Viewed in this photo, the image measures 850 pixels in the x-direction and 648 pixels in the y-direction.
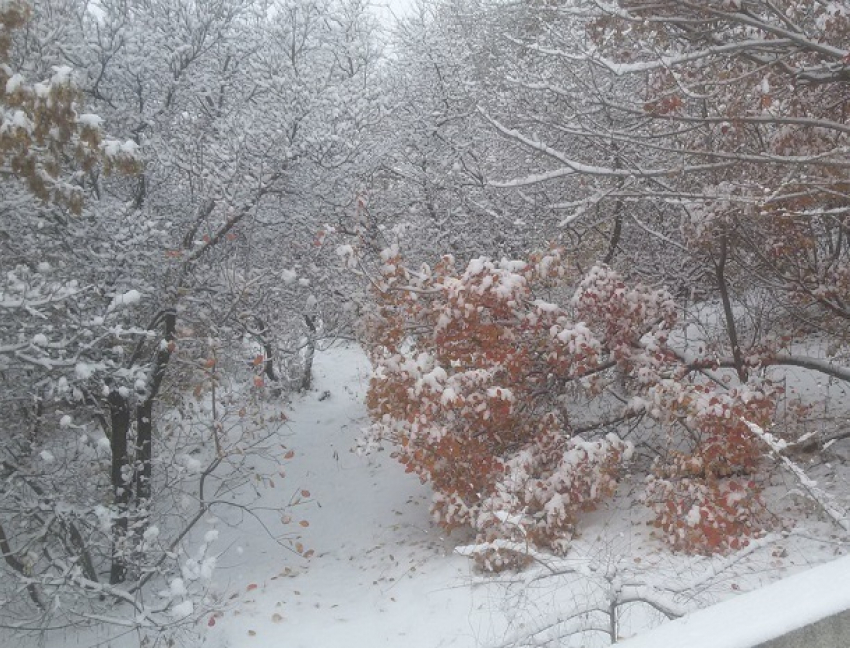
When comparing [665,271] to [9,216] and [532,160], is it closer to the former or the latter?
[532,160]

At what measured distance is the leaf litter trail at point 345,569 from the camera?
22.0 feet

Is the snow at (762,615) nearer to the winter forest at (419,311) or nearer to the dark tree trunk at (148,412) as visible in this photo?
the winter forest at (419,311)

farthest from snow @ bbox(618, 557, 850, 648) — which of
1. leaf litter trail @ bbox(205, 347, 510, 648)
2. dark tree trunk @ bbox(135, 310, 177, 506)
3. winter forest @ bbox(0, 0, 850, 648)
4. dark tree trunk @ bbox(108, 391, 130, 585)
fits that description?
dark tree trunk @ bbox(108, 391, 130, 585)

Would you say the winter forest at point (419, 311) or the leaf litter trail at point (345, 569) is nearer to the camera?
the winter forest at point (419, 311)

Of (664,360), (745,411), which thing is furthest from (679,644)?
(664,360)

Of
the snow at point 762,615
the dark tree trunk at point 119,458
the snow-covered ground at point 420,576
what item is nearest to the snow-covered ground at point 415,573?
the snow-covered ground at point 420,576

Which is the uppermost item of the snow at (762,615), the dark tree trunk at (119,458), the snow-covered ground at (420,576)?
the dark tree trunk at (119,458)

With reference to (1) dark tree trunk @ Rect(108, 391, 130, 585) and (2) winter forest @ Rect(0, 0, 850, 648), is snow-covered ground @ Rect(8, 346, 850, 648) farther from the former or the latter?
(1) dark tree trunk @ Rect(108, 391, 130, 585)

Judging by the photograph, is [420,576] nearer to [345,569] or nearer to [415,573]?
[415,573]

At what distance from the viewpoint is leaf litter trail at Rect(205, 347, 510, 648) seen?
6703 millimetres

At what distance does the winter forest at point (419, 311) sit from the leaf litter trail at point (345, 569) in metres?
0.06

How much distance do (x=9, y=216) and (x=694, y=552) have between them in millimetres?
7094

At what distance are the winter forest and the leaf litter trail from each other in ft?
0.21

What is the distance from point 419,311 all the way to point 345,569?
10.6 ft
